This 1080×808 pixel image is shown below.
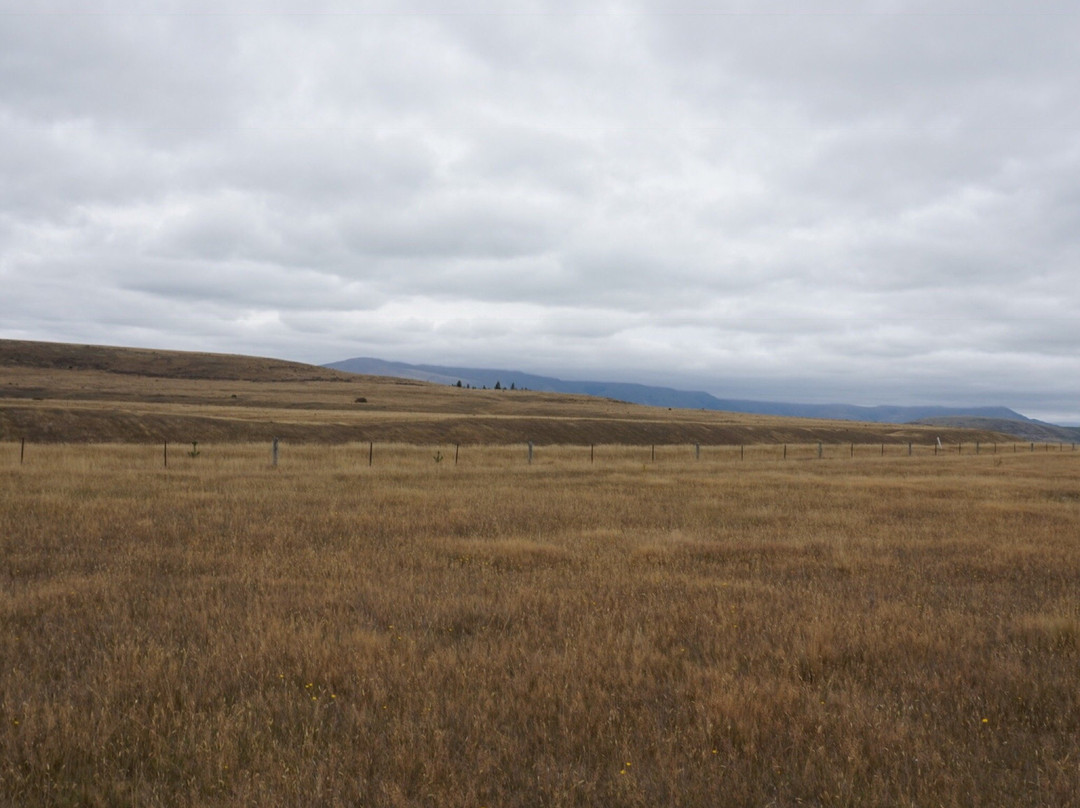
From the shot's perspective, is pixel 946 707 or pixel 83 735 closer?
pixel 83 735

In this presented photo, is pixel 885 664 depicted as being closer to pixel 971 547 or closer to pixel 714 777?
pixel 714 777

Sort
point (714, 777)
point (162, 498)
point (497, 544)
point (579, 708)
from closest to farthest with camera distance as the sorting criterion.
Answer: point (714, 777)
point (579, 708)
point (497, 544)
point (162, 498)

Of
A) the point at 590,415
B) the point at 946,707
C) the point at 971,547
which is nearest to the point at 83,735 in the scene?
the point at 946,707

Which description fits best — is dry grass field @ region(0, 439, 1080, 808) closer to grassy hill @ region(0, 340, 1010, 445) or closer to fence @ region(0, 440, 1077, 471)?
fence @ region(0, 440, 1077, 471)

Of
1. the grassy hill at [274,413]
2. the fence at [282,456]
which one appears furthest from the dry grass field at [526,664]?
the grassy hill at [274,413]

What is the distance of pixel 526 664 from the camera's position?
702cm

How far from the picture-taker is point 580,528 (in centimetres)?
1619

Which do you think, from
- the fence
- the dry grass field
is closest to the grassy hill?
the fence

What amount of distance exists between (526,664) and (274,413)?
65.0 metres

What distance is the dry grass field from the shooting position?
16.4ft

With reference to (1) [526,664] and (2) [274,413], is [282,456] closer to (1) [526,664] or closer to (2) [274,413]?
(1) [526,664]

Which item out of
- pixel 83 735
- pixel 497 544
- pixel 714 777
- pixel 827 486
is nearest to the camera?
pixel 714 777

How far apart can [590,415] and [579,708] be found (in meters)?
89.1

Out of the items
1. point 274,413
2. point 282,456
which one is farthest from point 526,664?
point 274,413
